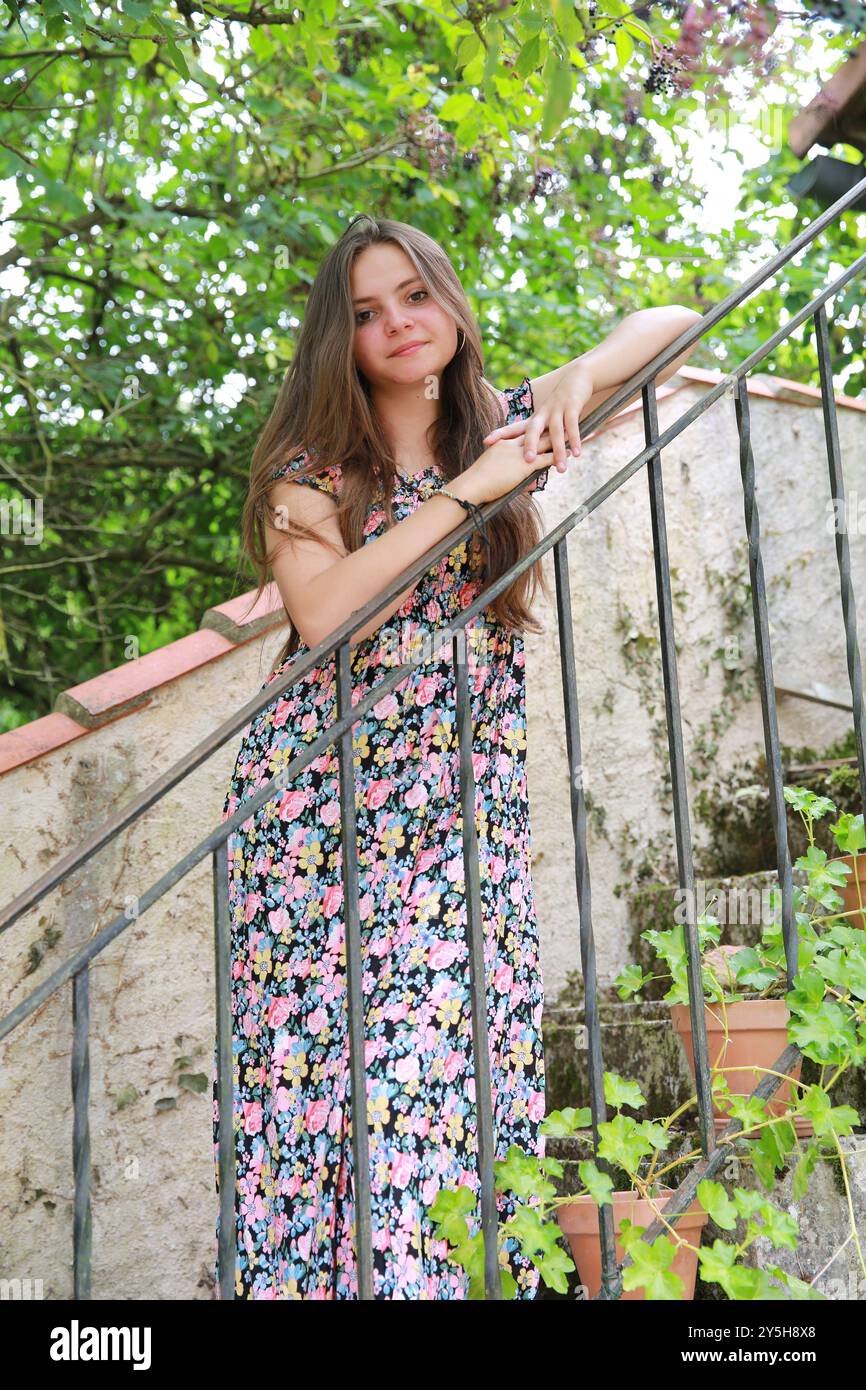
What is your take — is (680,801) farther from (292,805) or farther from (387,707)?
(292,805)

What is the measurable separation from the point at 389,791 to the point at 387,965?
0.85 ft

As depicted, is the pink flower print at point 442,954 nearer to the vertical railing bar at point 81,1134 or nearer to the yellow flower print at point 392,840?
the yellow flower print at point 392,840

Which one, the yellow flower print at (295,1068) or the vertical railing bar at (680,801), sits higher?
the vertical railing bar at (680,801)

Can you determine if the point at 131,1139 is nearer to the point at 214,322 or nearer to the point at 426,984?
the point at 426,984

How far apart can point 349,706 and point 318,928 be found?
0.48 m

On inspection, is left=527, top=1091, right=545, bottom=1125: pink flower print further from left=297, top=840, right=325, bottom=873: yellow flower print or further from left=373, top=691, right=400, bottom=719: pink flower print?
left=373, top=691, right=400, bottom=719: pink flower print

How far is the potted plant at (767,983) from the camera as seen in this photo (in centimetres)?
174

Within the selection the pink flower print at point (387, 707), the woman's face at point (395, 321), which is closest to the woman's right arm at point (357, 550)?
the pink flower print at point (387, 707)

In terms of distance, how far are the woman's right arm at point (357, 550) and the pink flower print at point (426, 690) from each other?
0.15 meters

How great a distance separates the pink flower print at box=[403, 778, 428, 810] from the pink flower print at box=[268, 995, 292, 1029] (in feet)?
1.09

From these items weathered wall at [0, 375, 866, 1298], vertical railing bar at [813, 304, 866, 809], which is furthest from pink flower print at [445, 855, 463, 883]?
weathered wall at [0, 375, 866, 1298]

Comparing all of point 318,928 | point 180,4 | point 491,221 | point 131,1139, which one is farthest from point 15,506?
point 318,928
